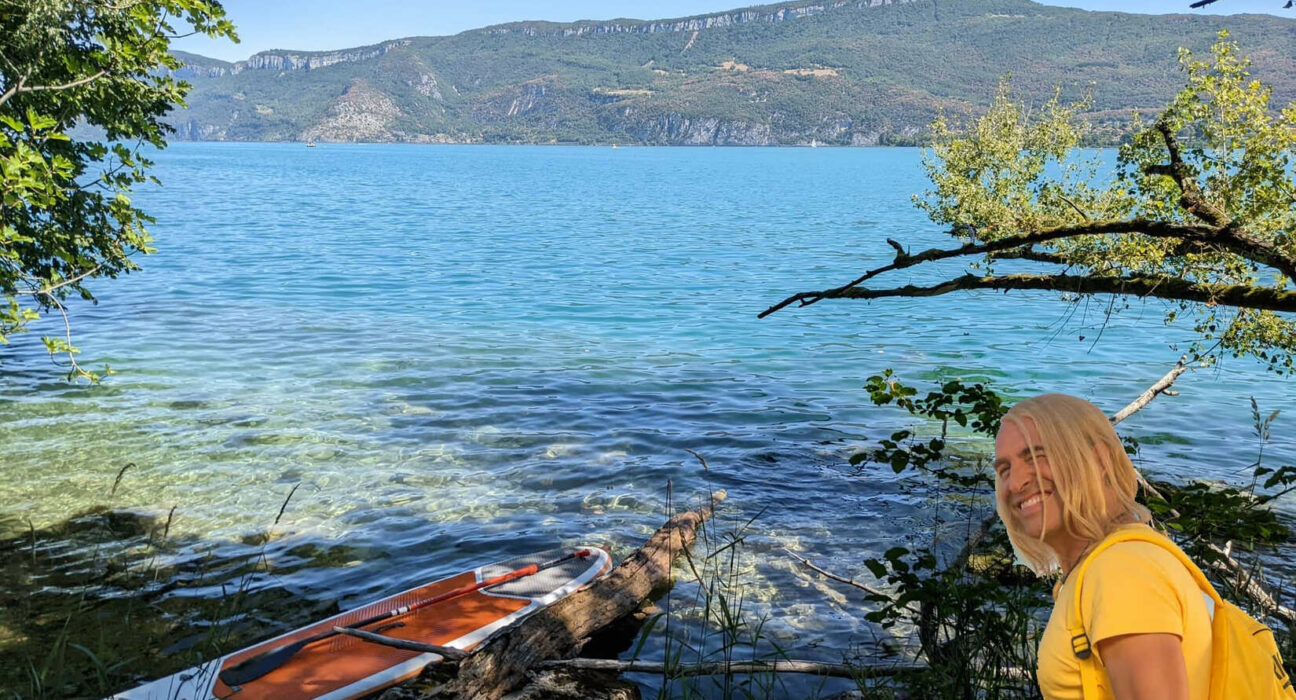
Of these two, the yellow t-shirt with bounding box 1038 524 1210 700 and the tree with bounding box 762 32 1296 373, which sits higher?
the tree with bounding box 762 32 1296 373

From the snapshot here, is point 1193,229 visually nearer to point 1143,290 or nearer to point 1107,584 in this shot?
point 1143,290

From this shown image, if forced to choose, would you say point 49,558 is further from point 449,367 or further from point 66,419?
point 449,367

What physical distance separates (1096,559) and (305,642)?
5890 mm

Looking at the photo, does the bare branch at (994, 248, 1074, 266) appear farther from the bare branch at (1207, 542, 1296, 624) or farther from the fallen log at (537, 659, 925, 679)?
the fallen log at (537, 659, 925, 679)

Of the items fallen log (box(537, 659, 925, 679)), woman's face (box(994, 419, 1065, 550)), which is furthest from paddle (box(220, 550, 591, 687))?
woman's face (box(994, 419, 1065, 550))

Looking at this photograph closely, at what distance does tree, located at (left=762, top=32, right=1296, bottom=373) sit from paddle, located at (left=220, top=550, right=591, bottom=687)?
4.03 metres

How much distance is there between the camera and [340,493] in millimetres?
11023

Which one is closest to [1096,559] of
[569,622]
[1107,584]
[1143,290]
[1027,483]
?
[1107,584]

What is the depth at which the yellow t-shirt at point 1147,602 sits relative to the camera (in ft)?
6.40

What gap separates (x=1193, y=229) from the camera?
481 centimetres

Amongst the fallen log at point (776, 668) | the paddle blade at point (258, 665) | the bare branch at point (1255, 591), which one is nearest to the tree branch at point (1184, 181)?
the bare branch at point (1255, 591)

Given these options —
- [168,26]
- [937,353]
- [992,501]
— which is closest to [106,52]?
[168,26]

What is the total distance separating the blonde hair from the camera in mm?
2195

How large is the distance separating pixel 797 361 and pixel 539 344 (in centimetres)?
589
